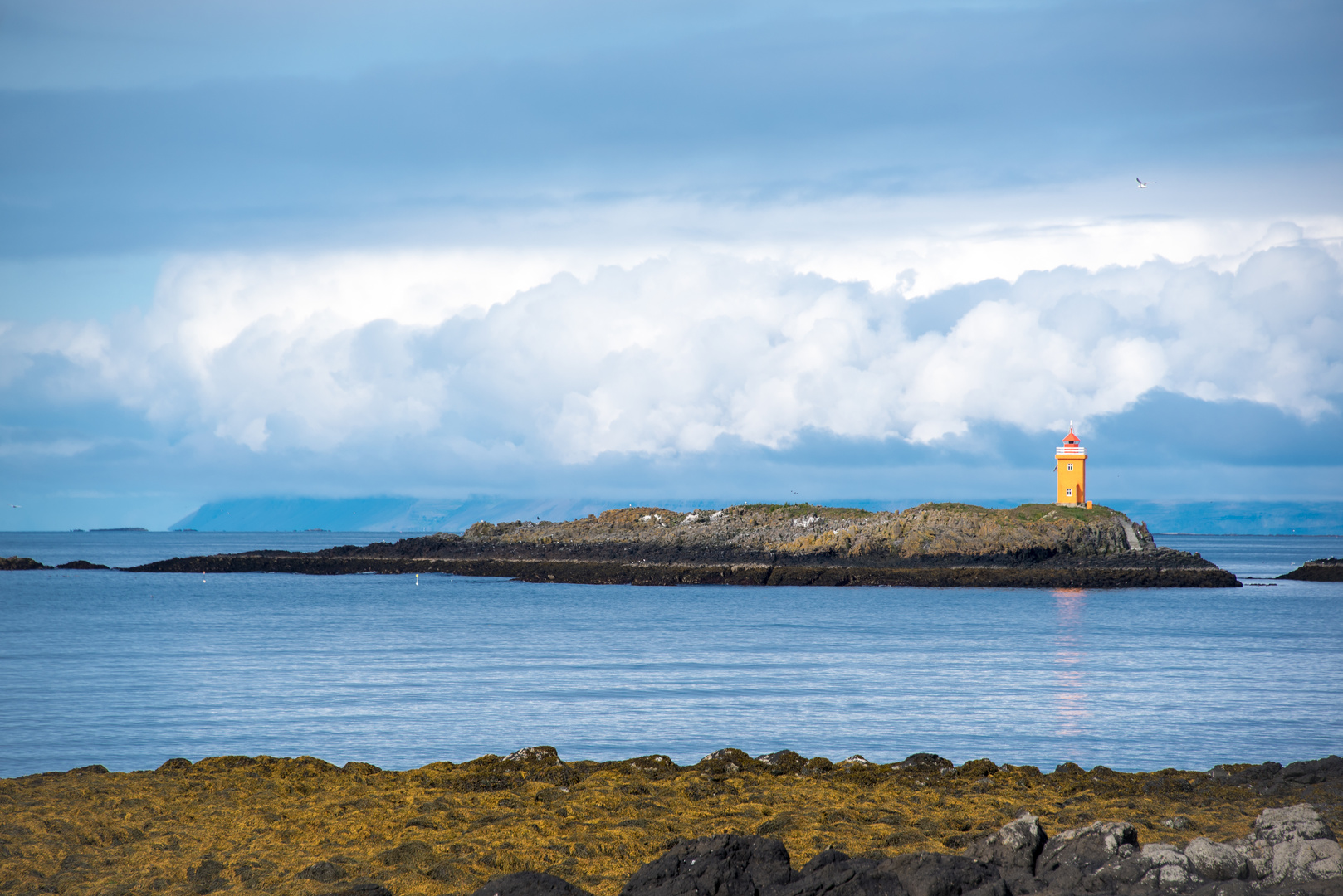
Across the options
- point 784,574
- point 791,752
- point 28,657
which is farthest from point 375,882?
point 784,574

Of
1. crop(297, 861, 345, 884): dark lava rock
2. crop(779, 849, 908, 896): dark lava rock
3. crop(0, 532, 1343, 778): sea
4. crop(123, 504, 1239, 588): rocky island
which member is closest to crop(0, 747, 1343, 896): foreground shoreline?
crop(297, 861, 345, 884): dark lava rock

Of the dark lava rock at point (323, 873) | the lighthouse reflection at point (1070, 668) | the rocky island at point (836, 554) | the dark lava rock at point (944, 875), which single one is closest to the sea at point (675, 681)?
the lighthouse reflection at point (1070, 668)

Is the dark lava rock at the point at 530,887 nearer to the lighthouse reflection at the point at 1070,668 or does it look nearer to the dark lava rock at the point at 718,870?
the dark lava rock at the point at 718,870

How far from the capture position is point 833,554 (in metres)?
62.1

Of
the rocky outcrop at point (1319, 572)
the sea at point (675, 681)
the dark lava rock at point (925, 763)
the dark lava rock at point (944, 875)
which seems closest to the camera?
the dark lava rock at point (944, 875)

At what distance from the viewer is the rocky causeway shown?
187ft

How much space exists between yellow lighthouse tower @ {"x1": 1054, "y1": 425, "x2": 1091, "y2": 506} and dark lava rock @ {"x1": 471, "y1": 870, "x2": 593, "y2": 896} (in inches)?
2640

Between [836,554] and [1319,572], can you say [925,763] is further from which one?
[1319,572]

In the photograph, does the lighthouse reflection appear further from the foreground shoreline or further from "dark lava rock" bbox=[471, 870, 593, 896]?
"dark lava rock" bbox=[471, 870, 593, 896]

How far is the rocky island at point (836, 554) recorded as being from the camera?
57.0 meters

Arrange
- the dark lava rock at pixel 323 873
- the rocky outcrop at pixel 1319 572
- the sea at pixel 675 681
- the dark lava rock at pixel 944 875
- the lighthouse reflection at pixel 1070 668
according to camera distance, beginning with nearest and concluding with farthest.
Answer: the dark lava rock at pixel 944 875 < the dark lava rock at pixel 323 873 < the sea at pixel 675 681 < the lighthouse reflection at pixel 1070 668 < the rocky outcrop at pixel 1319 572

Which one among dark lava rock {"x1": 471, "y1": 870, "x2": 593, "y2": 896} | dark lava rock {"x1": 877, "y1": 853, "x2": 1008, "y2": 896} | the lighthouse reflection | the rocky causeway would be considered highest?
the rocky causeway

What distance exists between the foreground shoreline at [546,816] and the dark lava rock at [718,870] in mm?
35

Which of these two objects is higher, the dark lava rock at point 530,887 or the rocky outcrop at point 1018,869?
the rocky outcrop at point 1018,869
